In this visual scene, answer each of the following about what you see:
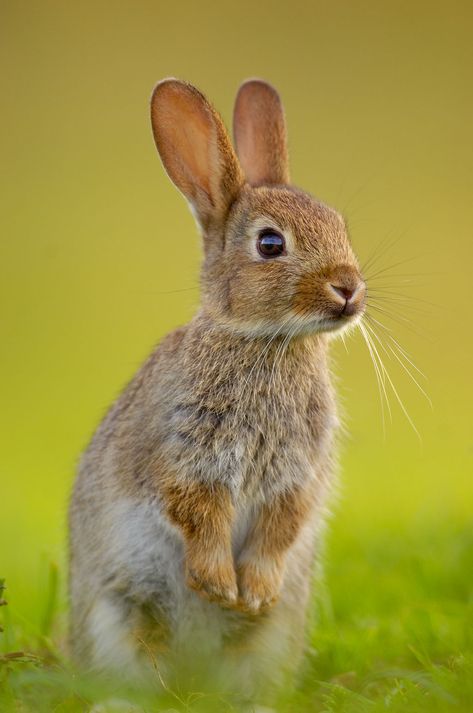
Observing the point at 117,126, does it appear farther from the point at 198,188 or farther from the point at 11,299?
the point at 198,188

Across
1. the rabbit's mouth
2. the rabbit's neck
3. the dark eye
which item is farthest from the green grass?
the dark eye

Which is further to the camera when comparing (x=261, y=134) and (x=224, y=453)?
(x=261, y=134)

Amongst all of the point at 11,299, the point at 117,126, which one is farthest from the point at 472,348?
the point at 117,126

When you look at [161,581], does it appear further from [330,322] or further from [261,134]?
[261,134]

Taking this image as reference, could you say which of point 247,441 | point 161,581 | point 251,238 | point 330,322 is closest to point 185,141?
point 251,238

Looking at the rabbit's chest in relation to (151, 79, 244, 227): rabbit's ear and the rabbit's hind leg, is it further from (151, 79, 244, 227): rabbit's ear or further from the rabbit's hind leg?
(151, 79, 244, 227): rabbit's ear
